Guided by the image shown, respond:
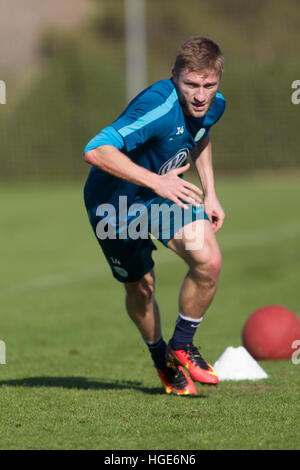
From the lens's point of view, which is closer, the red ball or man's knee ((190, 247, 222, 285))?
man's knee ((190, 247, 222, 285))

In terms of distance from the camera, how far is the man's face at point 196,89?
5.15m

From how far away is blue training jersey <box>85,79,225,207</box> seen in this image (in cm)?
506

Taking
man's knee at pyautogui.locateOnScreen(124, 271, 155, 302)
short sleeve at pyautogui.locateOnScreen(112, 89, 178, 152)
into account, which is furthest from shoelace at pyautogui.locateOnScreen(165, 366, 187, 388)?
short sleeve at pyautogui.locateOnScreen(112, 89, 178, 152)

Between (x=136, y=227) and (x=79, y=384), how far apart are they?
148 cm

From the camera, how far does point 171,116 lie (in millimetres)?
5211

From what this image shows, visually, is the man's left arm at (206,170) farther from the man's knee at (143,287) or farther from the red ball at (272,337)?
the red ball at (272,337)

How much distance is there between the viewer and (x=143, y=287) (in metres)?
5.91

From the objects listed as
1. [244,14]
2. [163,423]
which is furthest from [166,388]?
[244,14]

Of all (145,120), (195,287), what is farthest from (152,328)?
(145,120)

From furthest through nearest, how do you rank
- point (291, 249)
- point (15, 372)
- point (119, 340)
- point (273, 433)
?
point (291, 249), point (119, 340), point (15, 372), point (273, 433)

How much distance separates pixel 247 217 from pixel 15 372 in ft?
48.7

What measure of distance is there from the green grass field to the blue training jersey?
1457 millimetres

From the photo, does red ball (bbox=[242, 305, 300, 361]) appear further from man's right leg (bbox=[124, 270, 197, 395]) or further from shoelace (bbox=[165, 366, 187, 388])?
shoelace (bbox=[165, 366, 187, 388])

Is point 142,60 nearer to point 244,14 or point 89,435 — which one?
point 244,14
